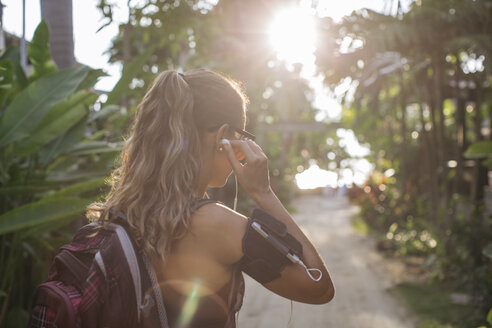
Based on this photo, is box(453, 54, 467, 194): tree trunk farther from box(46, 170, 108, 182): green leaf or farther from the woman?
the woman

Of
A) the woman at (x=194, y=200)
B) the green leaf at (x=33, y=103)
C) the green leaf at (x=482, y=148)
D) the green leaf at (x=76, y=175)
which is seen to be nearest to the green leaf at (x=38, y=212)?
the green leaf at (x=33, y=103)

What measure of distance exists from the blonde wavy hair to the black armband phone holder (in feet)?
0.65

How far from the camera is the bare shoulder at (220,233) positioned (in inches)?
59.2

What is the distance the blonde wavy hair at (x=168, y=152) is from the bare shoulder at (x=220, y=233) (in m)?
0.04

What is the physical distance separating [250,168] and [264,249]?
11.9 inches

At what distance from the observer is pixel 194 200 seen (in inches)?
62.1

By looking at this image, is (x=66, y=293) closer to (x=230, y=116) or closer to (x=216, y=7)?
(x=230, y=116)

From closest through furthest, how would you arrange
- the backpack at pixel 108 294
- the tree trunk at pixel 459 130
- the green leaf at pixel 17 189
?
the backpack at pixel 108 294, the green leaf at pixel 17 189, the tree trunk at pixel 459 130

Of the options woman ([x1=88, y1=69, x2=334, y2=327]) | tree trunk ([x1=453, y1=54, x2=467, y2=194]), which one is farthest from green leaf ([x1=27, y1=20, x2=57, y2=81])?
tree trunk ([x1=453, y1=54, x2=467, y2=194])

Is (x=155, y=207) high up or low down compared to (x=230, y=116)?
down

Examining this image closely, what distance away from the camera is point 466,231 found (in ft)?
21.2

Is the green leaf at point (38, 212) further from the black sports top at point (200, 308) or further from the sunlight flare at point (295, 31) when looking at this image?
the sunlight flare at point (295, 31)

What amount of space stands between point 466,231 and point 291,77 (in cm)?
Result: 844

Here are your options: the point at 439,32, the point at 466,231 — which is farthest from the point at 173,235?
the point at 439,32
